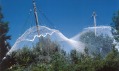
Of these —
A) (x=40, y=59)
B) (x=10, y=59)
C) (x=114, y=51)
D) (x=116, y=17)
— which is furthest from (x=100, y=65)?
(x=116, y=17)

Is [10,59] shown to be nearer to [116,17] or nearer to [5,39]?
[5,39]

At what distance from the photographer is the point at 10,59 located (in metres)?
15.9

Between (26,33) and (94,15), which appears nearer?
(26,33)

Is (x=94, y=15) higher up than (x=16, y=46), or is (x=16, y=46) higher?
(x=94, y=15)

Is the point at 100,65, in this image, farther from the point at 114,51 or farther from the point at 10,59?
the point at 10,59

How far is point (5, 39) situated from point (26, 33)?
198cm

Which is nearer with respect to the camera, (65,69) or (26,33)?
(65,69)

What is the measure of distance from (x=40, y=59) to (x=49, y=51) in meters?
0.82

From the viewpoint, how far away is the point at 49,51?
621 inches

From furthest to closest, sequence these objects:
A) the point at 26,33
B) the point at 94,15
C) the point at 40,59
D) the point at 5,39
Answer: the point at 94,15 < the point at 5,39 < the point at 26,33 < the point at 40,59

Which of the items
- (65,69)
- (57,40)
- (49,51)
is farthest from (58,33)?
(65,69)

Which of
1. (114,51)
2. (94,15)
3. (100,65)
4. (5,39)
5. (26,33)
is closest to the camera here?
(100,65)

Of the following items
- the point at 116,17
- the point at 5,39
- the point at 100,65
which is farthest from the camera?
the point at 116,17

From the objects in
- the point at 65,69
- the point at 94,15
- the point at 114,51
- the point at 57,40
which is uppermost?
the point at 94,15
